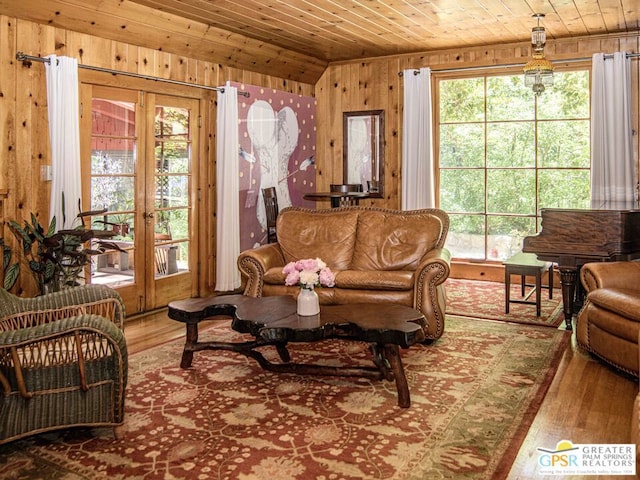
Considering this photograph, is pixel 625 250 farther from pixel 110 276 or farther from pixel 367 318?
pixel 110 276

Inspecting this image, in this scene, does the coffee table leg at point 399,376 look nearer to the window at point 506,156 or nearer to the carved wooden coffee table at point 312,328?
the carved wooden coffee table at point 312,328

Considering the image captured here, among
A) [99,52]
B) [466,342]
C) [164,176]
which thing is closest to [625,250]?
[466,342]

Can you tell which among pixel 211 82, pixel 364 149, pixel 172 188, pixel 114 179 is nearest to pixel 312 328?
pixel 114 179

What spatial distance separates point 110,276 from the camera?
536 centimetres

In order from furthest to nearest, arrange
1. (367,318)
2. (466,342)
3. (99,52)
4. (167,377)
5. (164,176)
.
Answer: (164,176) < (99,52) < (466,342) < (167,377) < (367,318)

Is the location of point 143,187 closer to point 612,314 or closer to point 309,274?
point 309,274

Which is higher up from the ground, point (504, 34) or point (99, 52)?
point (504, 34)

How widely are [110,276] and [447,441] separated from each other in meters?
3.55

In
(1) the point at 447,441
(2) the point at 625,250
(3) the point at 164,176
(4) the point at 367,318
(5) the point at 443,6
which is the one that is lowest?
(1) the point at 447,441

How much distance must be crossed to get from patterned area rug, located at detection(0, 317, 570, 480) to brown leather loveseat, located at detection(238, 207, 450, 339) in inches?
19.9

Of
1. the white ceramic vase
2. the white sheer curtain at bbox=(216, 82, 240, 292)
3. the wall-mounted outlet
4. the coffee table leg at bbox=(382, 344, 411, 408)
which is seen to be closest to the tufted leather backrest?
the white sheer curtain at bbox=(216, 82, 240, 292)

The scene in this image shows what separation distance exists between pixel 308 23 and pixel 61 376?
421 centimetres

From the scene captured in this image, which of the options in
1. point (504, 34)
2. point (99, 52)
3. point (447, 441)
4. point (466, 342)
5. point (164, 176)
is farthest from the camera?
point (504, 34)

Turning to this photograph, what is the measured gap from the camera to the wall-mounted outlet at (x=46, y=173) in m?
4.70
